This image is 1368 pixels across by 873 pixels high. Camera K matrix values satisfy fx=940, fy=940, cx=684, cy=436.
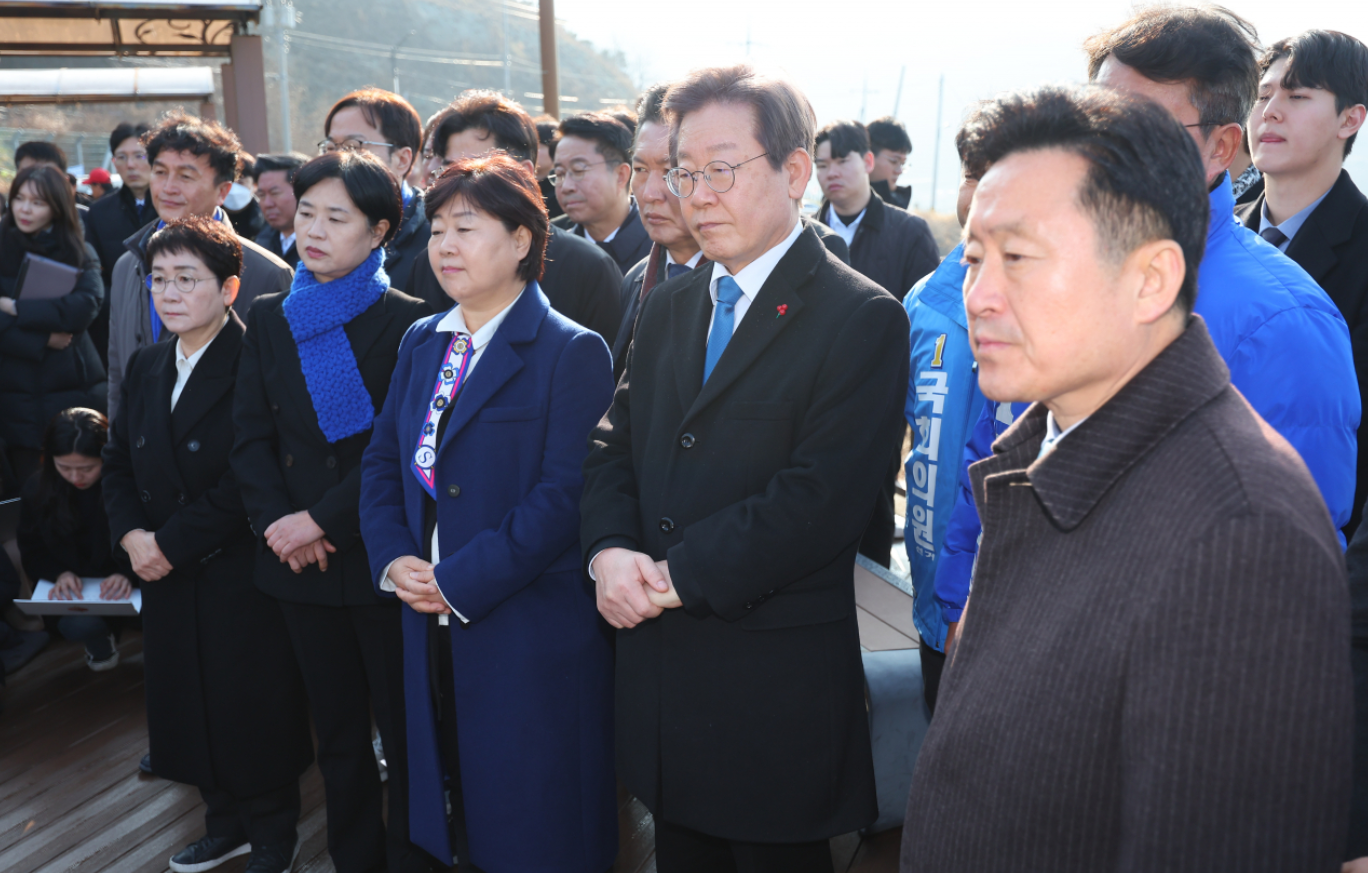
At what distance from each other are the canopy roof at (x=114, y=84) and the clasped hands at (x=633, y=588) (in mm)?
9253

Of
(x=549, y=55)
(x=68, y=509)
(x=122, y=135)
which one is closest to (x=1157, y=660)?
(x=68, y=509)

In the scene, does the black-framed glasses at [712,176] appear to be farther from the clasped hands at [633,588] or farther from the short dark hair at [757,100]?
the clasped hands at [633,588]

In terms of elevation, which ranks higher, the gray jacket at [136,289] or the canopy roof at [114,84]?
the canopy roof at [114,84]

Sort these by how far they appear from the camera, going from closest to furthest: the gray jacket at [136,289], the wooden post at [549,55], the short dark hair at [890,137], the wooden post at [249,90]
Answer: the gray jacket at [136,289], the short dark hair at [890,137], the wooden post at [249,90], the wooden post at [549,55]

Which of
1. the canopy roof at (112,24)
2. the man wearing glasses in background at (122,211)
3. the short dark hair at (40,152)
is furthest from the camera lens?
the canopy roof at (112,24)

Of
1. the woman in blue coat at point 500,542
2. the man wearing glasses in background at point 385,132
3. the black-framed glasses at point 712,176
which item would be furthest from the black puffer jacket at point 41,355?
the black-framed glasses at point 712,176

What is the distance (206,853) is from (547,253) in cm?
189

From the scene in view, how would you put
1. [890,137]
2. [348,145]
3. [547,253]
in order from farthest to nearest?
1. [890,137]
2. [348,145]
3. [547,253]

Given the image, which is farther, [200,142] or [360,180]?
[200,142]

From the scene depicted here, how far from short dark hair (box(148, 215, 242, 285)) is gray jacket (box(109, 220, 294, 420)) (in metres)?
0.33

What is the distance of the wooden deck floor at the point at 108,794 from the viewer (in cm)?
252

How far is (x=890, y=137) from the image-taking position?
6.32 m

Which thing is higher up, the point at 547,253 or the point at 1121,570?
the point at 547,253

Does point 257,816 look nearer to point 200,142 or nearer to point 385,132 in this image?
point 200,142
